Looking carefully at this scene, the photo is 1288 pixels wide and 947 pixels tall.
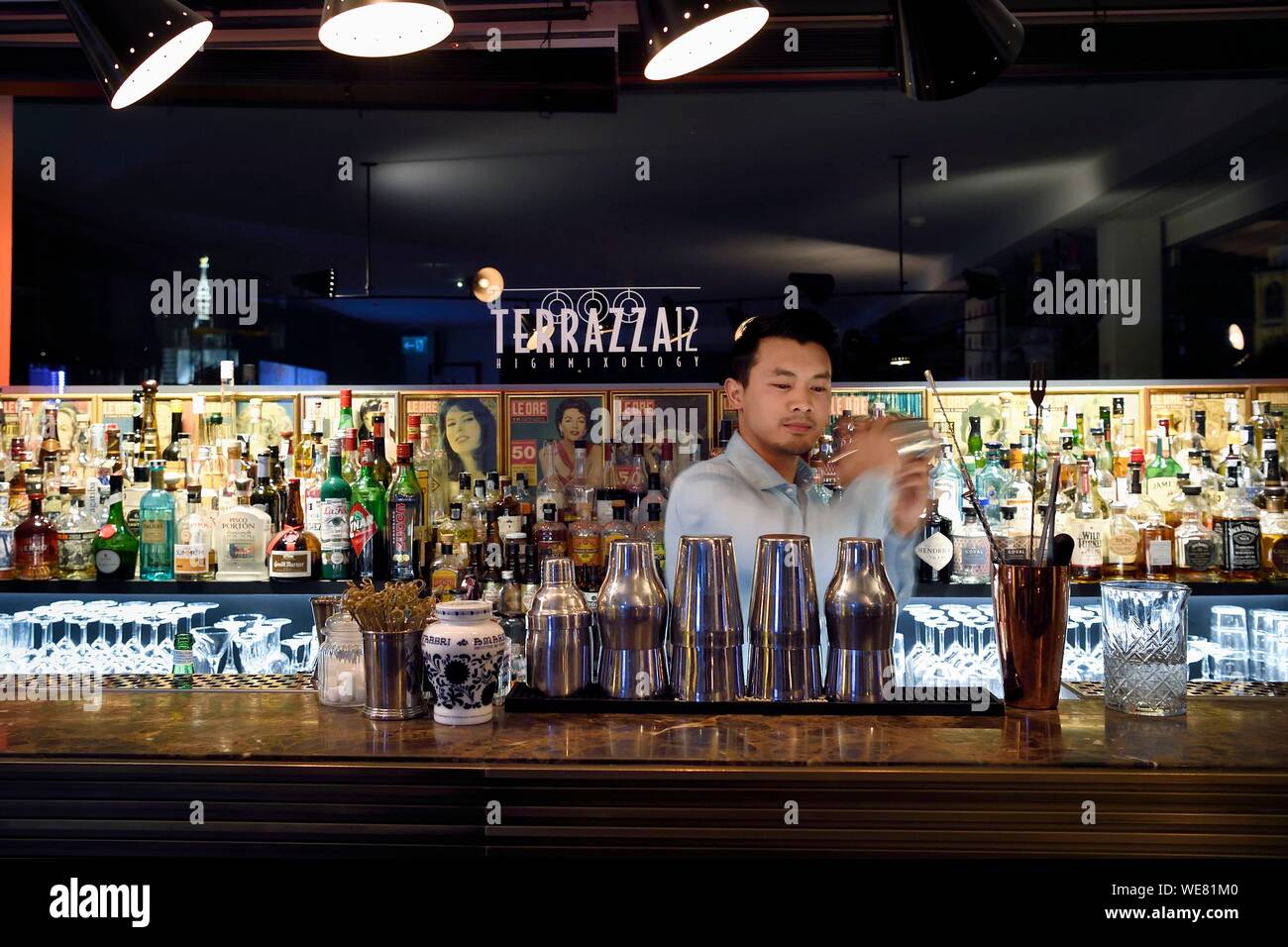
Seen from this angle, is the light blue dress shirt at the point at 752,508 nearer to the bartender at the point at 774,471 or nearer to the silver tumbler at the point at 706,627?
the bartender at the point at 774,471

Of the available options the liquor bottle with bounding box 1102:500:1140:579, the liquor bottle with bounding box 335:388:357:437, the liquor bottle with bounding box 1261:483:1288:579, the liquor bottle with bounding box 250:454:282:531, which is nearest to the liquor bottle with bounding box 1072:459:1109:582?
the liquor bottle with bounding box 1102:500:1140:579

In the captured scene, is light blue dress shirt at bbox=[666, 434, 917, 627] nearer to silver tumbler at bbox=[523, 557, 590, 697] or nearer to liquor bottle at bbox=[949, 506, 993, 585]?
liquor bottle at bbox=[949, 506, 993, 585]

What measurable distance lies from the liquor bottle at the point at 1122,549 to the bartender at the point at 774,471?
99 centimetres

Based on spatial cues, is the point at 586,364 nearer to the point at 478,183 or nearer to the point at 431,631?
the point at 478,183

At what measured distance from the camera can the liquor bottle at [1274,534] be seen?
2.94m

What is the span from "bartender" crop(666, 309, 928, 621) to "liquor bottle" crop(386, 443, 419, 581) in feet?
3.33

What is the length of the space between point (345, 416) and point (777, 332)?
146cm

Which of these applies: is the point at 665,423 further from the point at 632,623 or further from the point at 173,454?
the point at 632,623

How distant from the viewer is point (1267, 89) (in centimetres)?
300
